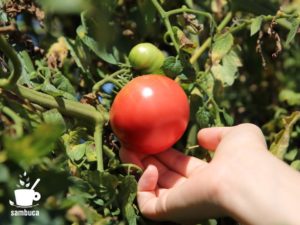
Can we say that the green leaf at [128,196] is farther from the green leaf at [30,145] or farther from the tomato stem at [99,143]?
the green leaf at [30,145]

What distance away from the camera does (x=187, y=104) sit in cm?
138

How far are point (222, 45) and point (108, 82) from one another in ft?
1.04

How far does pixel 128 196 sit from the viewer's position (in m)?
1.23

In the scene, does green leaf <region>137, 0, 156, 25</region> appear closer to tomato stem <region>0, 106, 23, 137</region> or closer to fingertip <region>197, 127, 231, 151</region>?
fingertip <region>197, 127, 231, 151</region>

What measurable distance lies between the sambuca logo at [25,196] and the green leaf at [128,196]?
13.5 inches

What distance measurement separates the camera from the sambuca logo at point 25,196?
80cm

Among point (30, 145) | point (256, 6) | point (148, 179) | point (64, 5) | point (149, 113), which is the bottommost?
point (148, 179)

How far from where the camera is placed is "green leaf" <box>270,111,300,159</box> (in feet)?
5.04

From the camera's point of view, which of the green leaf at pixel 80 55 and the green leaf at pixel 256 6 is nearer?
the green leaf at pixel 80 55

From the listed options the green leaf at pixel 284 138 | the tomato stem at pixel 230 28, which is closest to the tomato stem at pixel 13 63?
the tomato stem at pixel 230 28

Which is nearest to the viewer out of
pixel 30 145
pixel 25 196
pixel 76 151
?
pixel 30 145

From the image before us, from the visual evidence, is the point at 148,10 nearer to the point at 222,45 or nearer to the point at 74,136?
the point at 222,45

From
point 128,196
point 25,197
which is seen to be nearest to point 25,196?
point 25,197

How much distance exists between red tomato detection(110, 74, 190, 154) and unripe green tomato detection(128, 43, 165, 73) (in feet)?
0.25
